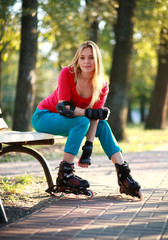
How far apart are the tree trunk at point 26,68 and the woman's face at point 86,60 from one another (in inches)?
206

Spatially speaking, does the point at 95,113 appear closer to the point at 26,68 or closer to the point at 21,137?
the point at 21,137

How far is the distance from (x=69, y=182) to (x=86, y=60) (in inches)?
54.5

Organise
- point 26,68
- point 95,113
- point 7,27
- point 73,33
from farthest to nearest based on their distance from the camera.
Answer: point 73,33 < point 7,27 < point 26,68 < point 95,113

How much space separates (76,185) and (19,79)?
638cm

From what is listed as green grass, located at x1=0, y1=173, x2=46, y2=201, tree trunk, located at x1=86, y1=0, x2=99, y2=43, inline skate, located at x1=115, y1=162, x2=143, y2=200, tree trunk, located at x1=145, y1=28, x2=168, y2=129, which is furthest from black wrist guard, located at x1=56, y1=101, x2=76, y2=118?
tree trunk, located at x1=145, y1=28, x2=168, y2=129

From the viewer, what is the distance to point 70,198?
4.20 meters

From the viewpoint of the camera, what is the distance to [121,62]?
455 inches

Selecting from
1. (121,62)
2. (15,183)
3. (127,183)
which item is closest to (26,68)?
(121,62)

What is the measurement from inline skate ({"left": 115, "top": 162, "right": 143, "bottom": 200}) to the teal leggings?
212mm

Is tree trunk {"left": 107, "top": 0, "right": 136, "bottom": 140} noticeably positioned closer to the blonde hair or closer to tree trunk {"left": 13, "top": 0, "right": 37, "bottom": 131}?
tree trunk {"left": 13, "top": 0, "right": 37, "bottom": 131}

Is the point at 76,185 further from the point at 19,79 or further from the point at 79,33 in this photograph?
the point at 79,33

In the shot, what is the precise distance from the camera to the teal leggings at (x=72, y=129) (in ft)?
13.2

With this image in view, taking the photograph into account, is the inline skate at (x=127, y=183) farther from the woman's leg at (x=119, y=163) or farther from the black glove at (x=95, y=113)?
the black glove at (x=95, y=113)

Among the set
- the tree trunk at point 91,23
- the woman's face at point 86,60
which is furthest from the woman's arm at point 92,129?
the tree trunk at point 91,23
